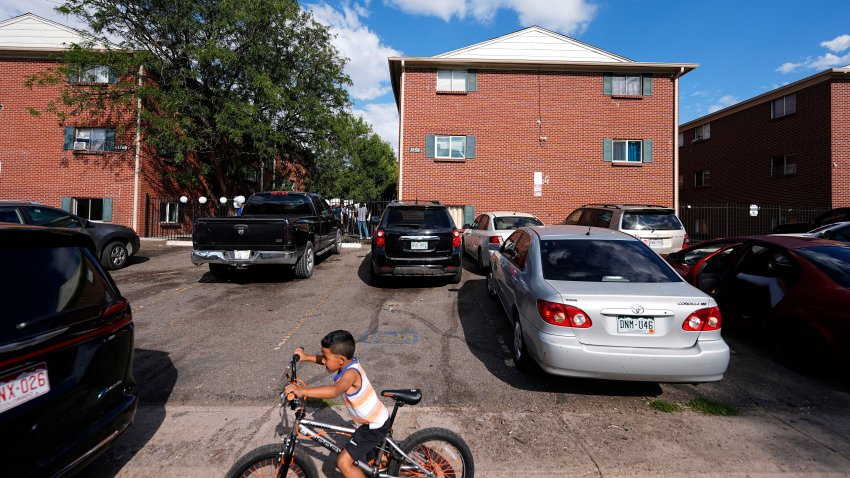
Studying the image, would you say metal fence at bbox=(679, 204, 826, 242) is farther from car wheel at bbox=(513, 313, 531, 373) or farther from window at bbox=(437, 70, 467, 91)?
car wheel at bbox=(513, 313, 531, 373)

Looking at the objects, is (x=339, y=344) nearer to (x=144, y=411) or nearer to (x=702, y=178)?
(x=144, y=411)

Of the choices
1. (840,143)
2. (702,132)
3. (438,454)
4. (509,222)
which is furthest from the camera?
(702,132)

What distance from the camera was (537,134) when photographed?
58.4ft

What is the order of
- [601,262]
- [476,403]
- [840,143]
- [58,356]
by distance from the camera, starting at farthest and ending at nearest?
[840,143] → [601,262] → [476,403] → [58,356]

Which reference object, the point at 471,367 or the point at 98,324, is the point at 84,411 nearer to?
the point at 98,324

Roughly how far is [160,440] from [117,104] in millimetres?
19785

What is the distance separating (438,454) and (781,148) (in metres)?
27.2

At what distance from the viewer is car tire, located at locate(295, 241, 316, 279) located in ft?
29.2

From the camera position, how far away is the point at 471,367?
4.59 metres

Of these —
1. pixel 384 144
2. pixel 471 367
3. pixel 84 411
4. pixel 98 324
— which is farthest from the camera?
pixel 384 144

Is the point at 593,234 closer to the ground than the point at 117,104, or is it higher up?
closer to the ground

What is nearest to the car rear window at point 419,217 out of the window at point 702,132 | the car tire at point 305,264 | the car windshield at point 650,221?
the car tire at point 305,264

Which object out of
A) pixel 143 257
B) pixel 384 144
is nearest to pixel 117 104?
pixel 143 257

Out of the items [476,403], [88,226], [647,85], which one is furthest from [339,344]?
[647,85]
